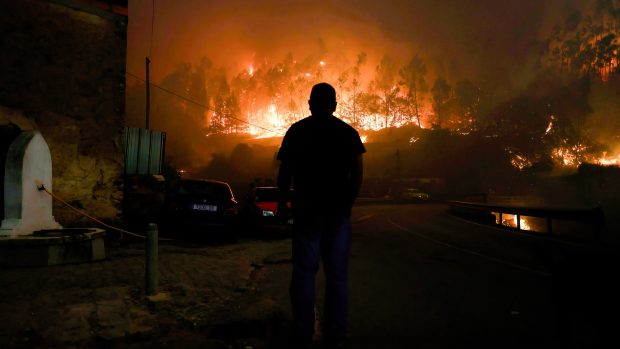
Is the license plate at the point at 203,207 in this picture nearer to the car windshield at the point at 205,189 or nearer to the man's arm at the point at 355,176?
the car windshield at the point at 205,189

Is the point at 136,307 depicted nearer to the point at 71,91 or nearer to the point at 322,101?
the point at 322,101

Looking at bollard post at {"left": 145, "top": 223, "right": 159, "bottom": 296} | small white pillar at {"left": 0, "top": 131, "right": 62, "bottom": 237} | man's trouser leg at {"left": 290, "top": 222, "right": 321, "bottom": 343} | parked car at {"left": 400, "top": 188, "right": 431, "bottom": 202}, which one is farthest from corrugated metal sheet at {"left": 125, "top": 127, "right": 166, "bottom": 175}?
parked car at {"left": 400, "top": 188, "right": 431, "bottom": 202}

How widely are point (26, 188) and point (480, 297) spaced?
26.0ft

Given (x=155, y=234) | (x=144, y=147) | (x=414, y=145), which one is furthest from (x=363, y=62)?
(x=155, y=234)

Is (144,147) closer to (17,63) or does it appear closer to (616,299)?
(17,63)

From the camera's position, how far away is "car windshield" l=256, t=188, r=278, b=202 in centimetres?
1232

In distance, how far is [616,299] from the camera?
2.10 meters

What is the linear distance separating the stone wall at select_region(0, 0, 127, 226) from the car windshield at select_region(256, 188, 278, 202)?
4.07 metres

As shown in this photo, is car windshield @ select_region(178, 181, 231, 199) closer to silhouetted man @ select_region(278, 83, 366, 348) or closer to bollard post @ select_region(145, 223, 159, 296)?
bollard post @ select_region(145, 223, 159, 296)

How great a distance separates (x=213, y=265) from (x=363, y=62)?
120881 millimetres

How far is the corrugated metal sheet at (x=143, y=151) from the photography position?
41.4 feet

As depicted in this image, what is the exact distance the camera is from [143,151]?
12.9 m

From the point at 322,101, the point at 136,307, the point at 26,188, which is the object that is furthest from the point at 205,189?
the point at 322,101

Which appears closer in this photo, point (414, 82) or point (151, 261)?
point (151, 261)
